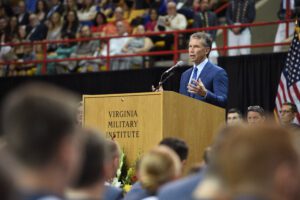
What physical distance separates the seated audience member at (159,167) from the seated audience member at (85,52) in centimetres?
1348

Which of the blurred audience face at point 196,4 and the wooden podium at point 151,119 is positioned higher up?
the blurred audience face at point 196,4

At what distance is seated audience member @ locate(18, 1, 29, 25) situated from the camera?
20.9 m

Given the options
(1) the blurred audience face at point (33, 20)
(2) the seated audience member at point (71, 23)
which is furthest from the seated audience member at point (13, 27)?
(2) the seated audience member at point (71, 23)

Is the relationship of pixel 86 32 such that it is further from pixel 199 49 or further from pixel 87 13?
pixel 199 49

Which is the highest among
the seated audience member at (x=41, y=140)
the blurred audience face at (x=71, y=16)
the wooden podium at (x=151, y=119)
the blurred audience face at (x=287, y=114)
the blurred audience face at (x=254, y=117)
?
the seated audience member at (x=41, y=140)

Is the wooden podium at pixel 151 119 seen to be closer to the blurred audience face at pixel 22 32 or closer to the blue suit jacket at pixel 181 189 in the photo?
the blue suit jacket at pixel 181 189

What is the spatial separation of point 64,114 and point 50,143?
0.11m

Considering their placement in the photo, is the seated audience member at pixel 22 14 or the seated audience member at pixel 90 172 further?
the seated audience member at pixel 22 14

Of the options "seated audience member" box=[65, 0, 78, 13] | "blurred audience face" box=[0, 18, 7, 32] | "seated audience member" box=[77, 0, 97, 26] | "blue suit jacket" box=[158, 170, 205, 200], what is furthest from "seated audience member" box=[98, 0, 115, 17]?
"blue suit jacket" box=[158, 170, 205, 200]

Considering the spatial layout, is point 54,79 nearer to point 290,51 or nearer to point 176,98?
point 290,51

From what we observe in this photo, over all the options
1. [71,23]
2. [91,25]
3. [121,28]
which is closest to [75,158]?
[121,28]

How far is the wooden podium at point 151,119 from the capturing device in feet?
25.9

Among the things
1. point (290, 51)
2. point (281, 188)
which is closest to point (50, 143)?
point (281, 188)

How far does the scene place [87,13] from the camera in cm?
1955
